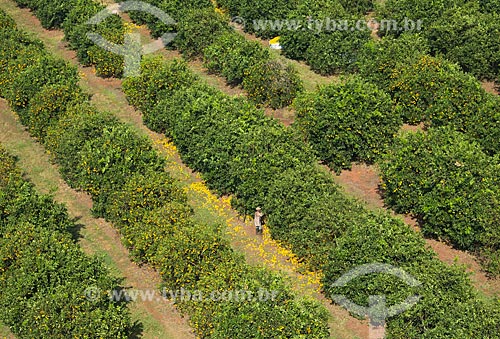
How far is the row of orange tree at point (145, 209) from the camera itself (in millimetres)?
20641

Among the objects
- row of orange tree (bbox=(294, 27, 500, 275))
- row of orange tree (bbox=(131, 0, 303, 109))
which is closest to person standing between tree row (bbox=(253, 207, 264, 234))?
row of orange tree (bbox=(294, 27, 500, 275))

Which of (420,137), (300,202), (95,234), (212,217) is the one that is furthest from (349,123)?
(95,234)

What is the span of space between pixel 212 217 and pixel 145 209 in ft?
11.4

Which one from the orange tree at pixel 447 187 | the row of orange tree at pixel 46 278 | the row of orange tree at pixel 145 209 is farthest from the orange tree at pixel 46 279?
the orange tree at pixel 447 187

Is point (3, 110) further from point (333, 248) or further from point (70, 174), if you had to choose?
point (333, 248)

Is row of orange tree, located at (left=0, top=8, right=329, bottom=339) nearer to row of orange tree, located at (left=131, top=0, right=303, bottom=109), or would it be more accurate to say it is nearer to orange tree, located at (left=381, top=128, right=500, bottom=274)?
orange tree, located at (left=381, top=128, right=500, bottom=274)

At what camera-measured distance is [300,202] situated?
25438 millimetres

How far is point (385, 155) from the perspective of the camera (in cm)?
2811

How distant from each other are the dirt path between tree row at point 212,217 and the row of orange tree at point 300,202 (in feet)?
1.89

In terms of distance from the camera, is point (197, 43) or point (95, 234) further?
point (197, 43)

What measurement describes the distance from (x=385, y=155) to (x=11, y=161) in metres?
16.8

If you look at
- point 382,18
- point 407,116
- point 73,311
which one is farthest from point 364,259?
point 382,18

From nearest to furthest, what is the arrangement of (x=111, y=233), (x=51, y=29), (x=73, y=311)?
(x=73, y=311) → (x=111, y=233) → (x=51, y=29)

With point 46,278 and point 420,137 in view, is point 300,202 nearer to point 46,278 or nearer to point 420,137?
point 420,137
